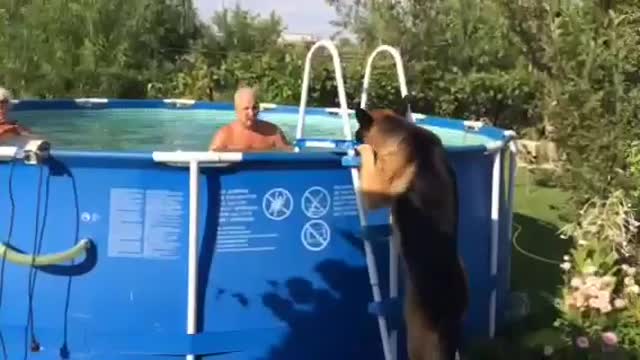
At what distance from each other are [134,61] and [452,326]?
13208 millimetres

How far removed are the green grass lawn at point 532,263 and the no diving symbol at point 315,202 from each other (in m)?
1.37

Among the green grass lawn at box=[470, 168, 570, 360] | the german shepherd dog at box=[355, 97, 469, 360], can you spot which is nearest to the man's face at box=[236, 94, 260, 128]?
the green grass lawn at box=[470, 168, 570, 360]

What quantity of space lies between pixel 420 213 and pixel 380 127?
0.49 m

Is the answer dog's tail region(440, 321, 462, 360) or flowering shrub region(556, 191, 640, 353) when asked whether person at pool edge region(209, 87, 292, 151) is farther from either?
dog's tail region(440, 321, 462, 360)

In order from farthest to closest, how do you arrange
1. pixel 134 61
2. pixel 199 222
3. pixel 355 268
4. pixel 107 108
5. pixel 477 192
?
pixel 134 61
pixel 107 108
pixel 477 192
pixel 355 268
pixel 199 222

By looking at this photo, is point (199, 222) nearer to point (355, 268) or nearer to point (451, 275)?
point (355, 268)

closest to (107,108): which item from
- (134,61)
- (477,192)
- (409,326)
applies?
(134,61)

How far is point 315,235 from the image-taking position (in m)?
6.46

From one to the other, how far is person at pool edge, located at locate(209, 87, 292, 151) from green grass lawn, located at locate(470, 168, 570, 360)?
7.65ft

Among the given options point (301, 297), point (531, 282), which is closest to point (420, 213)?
point (301, 297)

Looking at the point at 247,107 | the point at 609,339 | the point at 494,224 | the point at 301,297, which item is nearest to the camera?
the point at 609,339

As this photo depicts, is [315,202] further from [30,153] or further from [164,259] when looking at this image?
[30,153]

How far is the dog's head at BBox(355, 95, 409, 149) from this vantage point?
5.30m

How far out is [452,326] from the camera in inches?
217
